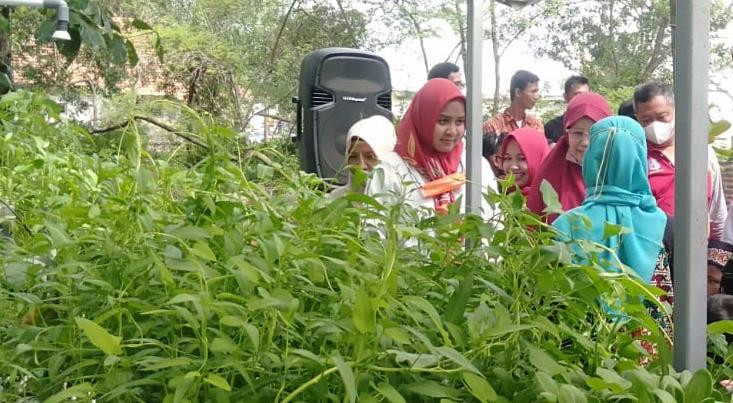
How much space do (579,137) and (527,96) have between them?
1.74 m

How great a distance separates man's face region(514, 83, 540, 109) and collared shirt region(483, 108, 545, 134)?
0.21ft

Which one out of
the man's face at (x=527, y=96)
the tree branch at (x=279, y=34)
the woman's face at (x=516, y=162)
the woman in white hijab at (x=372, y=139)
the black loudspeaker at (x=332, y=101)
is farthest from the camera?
the tree branch at (x=279, y=34)

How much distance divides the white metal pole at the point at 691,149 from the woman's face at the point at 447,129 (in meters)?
1.67

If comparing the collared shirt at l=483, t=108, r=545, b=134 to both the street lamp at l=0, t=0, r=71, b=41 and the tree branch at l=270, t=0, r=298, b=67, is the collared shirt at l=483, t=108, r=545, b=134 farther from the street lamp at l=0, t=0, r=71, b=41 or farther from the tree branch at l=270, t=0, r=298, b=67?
the tree branch at l=270, t=0, r=298, b=67

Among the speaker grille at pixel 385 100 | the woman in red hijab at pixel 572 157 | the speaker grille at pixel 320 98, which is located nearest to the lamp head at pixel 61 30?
the woman in red hijab at pixel 572 157

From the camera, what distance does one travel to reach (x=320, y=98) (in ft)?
19.2

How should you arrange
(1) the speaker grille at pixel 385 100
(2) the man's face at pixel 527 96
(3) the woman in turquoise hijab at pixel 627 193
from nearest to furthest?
(3) the woman in turquoise hijab at pixel 627 193 < (2) the man's face at pixel 527 96 < (1) the speaker grille at pixel 385 100

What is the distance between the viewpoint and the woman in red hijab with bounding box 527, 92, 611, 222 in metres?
2.44

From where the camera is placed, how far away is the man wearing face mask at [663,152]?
7.72 feet

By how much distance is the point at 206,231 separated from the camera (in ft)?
2.57

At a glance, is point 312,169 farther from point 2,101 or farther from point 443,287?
point 443,287

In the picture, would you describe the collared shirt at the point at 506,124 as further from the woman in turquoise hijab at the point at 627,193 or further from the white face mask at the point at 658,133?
the woman in turquoise hijab at the point at 627,193

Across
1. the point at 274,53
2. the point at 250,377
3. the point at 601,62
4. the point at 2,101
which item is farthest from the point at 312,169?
the point at 274,53

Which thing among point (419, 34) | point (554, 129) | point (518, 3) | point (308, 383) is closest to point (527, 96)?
point (554, 129)
